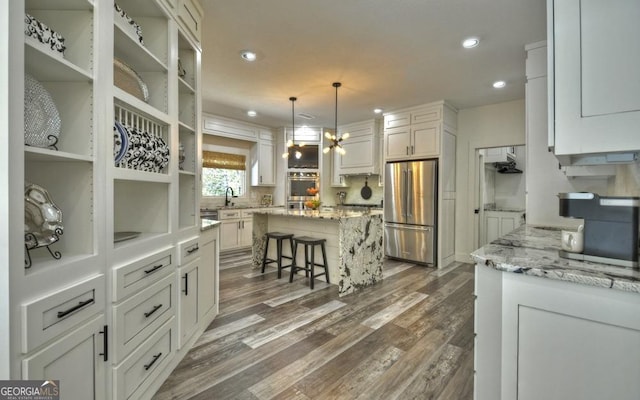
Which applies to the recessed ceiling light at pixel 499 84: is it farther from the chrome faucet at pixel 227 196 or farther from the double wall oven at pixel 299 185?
the chrome faucet at pixel 227 196

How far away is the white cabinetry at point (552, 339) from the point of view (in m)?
0.98

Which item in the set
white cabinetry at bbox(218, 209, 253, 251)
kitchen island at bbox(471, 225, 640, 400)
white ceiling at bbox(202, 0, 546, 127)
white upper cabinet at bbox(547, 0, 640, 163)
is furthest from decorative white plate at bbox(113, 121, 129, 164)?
white cabinetry at bbox(218, 209, 253, 251)

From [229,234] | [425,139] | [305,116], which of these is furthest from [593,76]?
[229,234]

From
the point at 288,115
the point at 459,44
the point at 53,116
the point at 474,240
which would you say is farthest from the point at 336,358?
the point at 288,115

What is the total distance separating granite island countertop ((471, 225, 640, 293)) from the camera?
97 cm

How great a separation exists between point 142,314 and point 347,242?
2.28 meters

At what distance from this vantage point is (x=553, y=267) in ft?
3.67

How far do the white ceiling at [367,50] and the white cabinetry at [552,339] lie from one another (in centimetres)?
212

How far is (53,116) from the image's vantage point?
112 cm

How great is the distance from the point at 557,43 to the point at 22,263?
2.09 m

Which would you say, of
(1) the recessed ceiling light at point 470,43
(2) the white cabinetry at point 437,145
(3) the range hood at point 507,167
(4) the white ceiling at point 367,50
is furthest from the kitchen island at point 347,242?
(3) the range hood at point 507,167

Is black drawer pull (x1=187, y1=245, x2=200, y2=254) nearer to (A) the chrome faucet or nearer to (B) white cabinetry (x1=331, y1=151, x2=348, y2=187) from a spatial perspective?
(A) the chrome faucet

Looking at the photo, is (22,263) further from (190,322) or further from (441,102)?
(441,102)

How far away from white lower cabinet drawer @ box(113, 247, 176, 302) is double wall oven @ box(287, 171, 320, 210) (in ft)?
14.9
